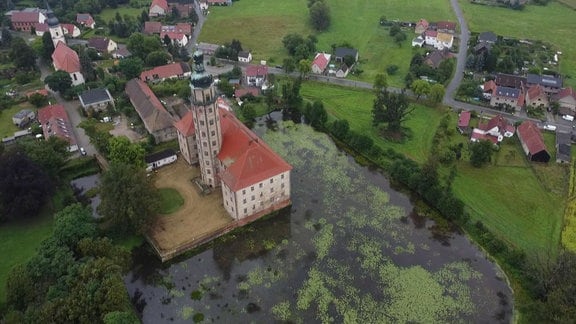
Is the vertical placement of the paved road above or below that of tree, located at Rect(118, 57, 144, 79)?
below

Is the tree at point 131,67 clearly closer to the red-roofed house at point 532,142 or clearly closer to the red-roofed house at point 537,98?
the red-roofed house at point 532,142

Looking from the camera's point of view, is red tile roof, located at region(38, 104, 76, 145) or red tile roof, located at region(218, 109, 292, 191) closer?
red tile roof, located at region(218, 109, 292, 191)

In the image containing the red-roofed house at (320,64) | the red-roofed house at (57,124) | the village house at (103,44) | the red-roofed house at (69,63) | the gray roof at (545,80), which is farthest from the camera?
the village house at (103,44)

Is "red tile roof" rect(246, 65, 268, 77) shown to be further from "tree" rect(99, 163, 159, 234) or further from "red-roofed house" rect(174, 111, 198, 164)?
"tree" rect(99, 163, 159, 234)

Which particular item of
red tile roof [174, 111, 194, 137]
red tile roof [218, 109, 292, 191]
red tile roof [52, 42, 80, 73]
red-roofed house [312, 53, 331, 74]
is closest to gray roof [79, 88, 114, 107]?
red tile roof [52, 42, 80, 73]

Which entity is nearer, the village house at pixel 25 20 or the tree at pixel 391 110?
the tree at pixel 391 110

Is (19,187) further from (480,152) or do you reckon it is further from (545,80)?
(545,80)

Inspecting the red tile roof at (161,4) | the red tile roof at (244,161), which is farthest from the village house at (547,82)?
the red tile roof at (161,4)
